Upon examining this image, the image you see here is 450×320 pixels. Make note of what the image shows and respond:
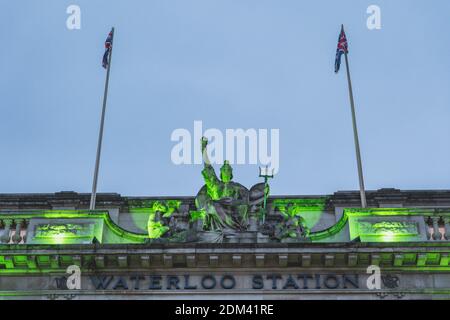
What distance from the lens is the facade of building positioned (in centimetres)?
2842

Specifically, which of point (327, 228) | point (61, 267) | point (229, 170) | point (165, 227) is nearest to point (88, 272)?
point (61, 267)

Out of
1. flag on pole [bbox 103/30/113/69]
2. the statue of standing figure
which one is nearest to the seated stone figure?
the statue of standing figure

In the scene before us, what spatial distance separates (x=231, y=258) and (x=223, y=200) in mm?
2614

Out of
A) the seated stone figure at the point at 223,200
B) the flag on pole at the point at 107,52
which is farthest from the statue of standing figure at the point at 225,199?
the flag on pole at the point at 107,52

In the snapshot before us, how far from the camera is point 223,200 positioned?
1204 inches

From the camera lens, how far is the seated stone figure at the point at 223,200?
30.2 meters

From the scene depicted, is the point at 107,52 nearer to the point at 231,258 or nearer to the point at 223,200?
the point at 223,200

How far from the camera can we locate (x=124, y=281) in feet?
94.5

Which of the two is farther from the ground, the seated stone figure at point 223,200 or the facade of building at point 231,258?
the seated stone figure at point 223,200

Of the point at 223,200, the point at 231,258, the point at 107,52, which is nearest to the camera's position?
the point at 231,258

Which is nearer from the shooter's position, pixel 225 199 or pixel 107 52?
pixel 225 199

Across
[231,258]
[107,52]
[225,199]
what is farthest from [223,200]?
[107,52]

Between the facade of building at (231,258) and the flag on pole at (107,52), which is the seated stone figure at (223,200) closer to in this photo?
the facade of building at (231,258)
